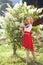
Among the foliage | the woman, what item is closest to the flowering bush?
the foliage

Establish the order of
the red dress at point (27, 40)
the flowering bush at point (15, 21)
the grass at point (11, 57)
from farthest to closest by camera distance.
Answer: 1. the flowering bush at point (15, 21)
2. the grass at point (11, 57)
3. the red dress at point (27, 40)

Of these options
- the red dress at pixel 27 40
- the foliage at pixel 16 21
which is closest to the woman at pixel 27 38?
the red dress at pixel 27 40

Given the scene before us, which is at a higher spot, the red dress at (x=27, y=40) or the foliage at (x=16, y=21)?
the foliage at (x=16, y=21)

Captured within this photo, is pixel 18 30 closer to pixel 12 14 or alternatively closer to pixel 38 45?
pixel 12 14

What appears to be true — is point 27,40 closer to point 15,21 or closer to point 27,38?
point 27,38

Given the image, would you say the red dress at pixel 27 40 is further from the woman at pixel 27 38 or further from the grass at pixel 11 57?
the grass at pixel 11 57

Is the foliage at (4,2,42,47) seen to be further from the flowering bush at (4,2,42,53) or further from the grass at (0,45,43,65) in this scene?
the grass at (0,45,43,65)

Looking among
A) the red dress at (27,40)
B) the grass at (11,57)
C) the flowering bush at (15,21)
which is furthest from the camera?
the flowering bush at (15,21)

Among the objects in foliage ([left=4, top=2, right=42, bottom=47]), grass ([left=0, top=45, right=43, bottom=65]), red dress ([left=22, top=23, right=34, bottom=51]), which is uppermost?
foliage ([left=4, top=2, right=42, bottom=47])

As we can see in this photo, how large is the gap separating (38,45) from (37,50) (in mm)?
283

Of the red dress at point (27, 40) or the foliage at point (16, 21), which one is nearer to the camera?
the red dress at point (27, 40)

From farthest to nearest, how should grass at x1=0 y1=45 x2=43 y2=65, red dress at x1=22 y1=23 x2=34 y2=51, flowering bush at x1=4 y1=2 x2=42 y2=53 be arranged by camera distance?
flowering bush at x1=4 y1=2 x2=42 y2=53 → grass at x1=0 y1=45 x2=43 y2=65 → red dress at x1=22 y1=23 x2=34 y2=51

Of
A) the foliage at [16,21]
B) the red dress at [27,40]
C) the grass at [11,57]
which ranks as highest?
the foliage at [16,21]

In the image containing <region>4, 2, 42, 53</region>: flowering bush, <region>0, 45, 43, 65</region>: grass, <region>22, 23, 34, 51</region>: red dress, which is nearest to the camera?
<region>22, 23, 34, 51</region>: red dress
